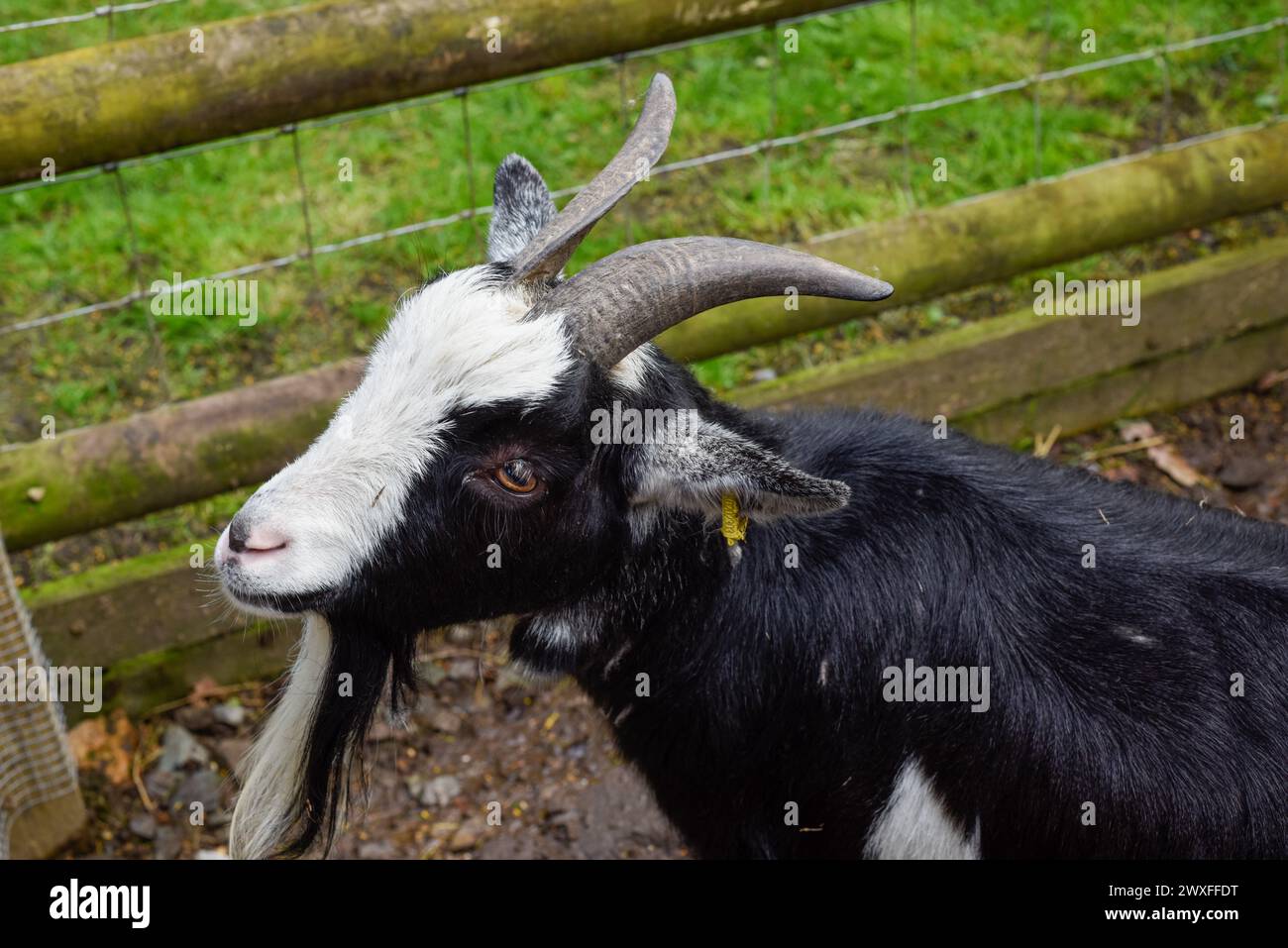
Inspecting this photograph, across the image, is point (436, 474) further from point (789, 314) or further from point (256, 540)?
point (789, 314)

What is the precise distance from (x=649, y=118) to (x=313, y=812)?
1.86 metres

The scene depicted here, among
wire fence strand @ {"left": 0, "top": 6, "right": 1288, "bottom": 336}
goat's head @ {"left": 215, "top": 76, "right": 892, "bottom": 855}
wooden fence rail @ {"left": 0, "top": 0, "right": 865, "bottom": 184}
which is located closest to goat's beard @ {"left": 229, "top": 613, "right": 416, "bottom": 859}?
goat's head @ {"left": 215, "top": 76, "right": 892, "bottom": 855}

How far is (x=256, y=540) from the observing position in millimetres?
2658

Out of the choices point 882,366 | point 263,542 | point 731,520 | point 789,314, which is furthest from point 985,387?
point 263,542

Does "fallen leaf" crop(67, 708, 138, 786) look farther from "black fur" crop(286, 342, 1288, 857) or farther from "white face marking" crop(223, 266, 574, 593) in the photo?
"white face marking" crop(223, 266, 574, 593)

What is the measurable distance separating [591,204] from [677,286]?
263mm

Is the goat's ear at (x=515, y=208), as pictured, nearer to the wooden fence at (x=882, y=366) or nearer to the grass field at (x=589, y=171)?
the wooden fence at (x=882, y=366)

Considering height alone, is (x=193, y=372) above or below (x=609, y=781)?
above

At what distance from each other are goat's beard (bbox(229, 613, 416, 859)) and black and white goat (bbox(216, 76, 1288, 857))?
10 millimetres

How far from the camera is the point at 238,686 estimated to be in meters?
4.54

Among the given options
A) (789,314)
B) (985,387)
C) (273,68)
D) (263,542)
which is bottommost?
(263,542)

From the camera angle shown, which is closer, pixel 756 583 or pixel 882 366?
pixel 756 583

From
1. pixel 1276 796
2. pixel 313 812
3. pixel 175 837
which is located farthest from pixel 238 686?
pixel 1276 796
